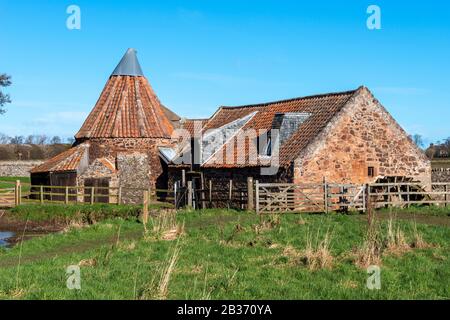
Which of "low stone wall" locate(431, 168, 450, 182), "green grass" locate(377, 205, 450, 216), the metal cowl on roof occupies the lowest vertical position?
"green grass" locate(377, 205, 450, 216)

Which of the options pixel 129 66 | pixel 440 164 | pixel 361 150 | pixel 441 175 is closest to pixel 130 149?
pixel 129 66

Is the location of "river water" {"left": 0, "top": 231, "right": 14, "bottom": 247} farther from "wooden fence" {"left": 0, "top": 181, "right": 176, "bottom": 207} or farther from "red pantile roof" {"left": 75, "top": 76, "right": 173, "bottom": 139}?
"red pantile roof" {"left": 75, "top": 76, "right": 173, "bottom": 139}

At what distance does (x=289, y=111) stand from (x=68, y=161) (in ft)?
45.9

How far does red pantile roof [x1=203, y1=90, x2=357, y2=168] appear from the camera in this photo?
28641 millimetres

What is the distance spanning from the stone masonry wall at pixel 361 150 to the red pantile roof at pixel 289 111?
514 millimetres

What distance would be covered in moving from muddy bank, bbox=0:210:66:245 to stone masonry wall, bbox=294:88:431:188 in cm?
1150

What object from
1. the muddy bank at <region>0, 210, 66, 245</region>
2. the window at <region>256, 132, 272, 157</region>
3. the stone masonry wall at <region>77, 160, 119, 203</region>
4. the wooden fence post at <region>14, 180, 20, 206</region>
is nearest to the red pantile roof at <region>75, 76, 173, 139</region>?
the stone masonry wall at <region>77, 160, 119, 203</region>

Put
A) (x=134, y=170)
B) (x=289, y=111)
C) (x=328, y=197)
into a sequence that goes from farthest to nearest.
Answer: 1. (x=134, y=170)
2. (x=289, y=111)
3. (x=328, y=197)

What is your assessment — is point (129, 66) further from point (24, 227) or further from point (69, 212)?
point (24, 227)

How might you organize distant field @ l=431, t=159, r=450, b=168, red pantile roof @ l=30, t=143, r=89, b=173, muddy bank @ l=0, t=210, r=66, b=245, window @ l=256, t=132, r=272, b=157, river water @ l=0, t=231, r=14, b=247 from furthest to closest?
1. distant field @ l=431, t=159, r=450, b=168
2. red pantile roof @ l=30, t=143, r=89, b=173
3. window @ l=256, t=132, r=272, b=157
4. muddy bank @ l=0, t=210, r=66, b=245
5. river water @ l=0, t=231, r=14, b=247

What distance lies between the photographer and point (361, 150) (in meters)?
29.2

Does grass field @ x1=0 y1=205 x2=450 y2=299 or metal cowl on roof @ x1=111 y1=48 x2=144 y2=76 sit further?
metal cowl on roof @ x1=111 y1=48 x2=144 y2=76

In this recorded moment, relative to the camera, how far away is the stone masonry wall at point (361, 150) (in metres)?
27.8
